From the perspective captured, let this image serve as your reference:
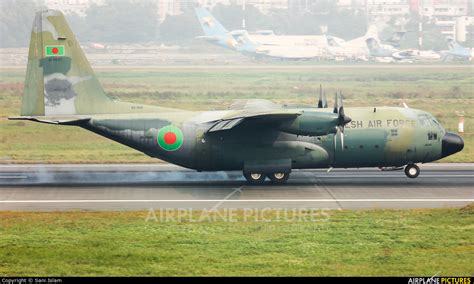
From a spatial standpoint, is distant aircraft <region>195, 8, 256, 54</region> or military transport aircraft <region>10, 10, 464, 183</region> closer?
military transport aircraft <region>10, 10, 464, 183</region>

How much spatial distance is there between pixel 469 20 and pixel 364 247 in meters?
99.1

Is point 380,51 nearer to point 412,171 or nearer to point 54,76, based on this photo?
point 412,171

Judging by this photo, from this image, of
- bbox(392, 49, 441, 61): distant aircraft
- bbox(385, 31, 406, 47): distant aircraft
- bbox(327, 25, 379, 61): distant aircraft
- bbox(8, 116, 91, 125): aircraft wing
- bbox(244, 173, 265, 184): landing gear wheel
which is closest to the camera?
bbox(8, 116, 91, 125): aircraft wing

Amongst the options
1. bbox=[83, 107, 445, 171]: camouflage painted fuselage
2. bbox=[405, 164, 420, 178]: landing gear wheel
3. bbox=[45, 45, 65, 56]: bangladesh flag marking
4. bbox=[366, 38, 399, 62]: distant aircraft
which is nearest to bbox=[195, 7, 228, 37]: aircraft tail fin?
bbox=[366, 38, 399, 62]: distant aircraft

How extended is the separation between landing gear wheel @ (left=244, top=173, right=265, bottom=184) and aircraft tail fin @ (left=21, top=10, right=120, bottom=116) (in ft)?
23.8

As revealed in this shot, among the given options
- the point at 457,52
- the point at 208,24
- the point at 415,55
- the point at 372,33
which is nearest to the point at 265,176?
the point at 208,24

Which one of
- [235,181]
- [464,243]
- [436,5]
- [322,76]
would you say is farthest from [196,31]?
[464,243]

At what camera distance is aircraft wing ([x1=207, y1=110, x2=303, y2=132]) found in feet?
118

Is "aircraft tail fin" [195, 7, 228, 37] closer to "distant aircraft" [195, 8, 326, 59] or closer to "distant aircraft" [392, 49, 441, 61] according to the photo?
"distant aircraft" [195, 8, 326, 59]

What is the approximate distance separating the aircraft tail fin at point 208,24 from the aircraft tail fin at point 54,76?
7193 cm

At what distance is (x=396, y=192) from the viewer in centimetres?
3694

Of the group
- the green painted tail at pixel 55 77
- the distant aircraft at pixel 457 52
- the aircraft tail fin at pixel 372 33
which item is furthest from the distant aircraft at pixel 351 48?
the green painted tail at pixel 55 77

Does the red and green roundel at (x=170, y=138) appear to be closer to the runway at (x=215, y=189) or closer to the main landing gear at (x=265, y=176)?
the runway at (x=215, y=189)

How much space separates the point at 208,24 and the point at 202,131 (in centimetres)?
7334
